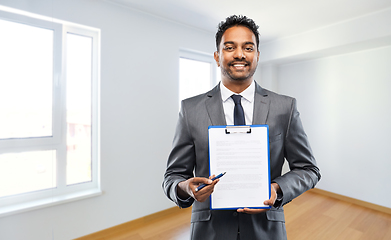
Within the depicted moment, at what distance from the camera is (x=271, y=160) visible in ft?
3.01

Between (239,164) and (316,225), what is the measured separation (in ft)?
8.86

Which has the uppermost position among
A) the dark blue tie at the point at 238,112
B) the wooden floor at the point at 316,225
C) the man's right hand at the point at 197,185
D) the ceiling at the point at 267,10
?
the ceiling at the point at 267,10

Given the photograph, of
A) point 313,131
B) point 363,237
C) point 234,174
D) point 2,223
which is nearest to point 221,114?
point 234,174

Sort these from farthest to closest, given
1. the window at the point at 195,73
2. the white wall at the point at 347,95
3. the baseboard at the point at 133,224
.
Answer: the window at the point at 195,73
the white wall at the point at 347,95
the baseboard at the point at 133,224

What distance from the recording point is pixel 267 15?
2.91 m

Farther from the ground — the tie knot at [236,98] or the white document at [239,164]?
the tie knot at [236,98]

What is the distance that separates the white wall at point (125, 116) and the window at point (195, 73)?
302 mm

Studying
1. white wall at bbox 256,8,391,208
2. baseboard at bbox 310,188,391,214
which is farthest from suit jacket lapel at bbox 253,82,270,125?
baseboard at bbox 310,188,391,214

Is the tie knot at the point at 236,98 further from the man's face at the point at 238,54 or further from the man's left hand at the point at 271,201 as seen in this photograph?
the man's left hand at the point at 271,201

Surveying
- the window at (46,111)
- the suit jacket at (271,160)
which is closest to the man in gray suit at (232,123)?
the suit jacket at (271,160)

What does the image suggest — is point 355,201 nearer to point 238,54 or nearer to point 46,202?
point 238,54

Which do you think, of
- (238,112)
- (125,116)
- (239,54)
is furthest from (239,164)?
(125,116)

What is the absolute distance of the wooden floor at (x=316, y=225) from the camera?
2576 mm

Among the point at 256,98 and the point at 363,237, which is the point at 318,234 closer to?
the point at 363,237
